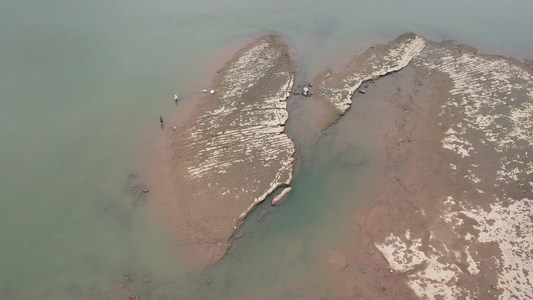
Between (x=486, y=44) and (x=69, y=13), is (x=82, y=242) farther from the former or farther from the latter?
(x=486, y=44)

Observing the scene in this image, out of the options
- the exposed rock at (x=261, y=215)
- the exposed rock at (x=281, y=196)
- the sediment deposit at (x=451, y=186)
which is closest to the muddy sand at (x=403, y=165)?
the sediment deposit at (x=451, y=186)

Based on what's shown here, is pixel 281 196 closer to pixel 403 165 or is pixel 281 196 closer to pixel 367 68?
pixel 403 165

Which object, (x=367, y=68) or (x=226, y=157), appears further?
(x=367, y=68)

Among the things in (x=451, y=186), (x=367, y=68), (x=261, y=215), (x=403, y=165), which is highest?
(x=367, y=68)

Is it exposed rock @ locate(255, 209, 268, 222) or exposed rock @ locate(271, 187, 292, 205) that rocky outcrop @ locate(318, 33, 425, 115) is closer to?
exposed rock @ locate(271, 187, 292, 205)

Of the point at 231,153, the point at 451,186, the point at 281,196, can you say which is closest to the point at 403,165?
the point at 451,186

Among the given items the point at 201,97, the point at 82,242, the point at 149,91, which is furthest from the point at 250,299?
the point at 149,91

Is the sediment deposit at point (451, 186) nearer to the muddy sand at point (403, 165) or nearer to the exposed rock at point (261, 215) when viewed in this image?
the muddy sand at point (403, 165)

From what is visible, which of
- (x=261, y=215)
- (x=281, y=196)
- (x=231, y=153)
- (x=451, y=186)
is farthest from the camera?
(x=231, y=153)
